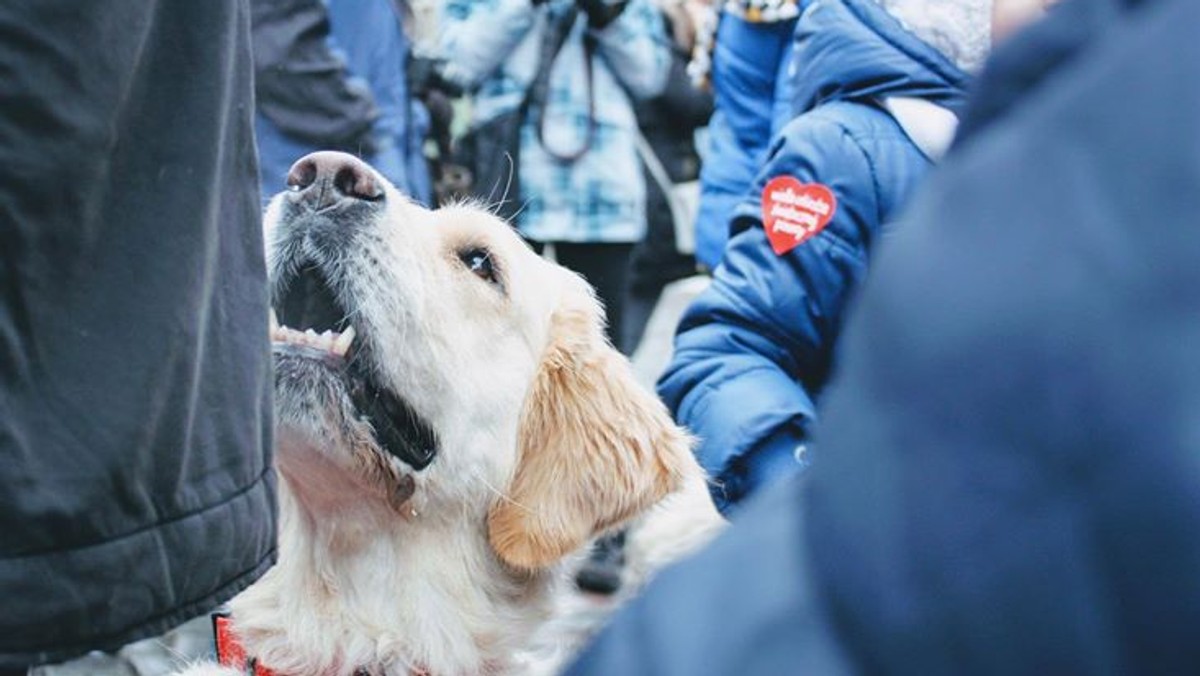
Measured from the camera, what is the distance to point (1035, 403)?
646mm

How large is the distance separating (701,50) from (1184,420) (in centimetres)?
555

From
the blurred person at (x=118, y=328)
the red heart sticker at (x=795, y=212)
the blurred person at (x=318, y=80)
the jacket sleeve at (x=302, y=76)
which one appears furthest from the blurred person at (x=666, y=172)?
the blurred person at (x=118, y=328)

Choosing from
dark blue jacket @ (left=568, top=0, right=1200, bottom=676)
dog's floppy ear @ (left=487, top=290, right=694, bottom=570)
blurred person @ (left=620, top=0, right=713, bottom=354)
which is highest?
dark blue jacket @ (left=568, top=0, right=1200, bottom=676)

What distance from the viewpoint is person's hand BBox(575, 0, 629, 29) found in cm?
619

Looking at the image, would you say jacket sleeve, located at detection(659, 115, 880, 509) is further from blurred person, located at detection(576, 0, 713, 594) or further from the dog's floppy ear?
blurred person, located at detection(576, 0, 713, 594)

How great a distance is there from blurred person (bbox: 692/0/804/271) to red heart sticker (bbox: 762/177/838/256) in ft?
5.61

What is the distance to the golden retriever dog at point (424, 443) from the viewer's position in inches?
120

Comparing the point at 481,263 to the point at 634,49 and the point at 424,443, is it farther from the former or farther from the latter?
the point at 634,49

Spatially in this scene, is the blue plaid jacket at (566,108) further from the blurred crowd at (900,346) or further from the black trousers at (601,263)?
the blurred crowd at (900,346)

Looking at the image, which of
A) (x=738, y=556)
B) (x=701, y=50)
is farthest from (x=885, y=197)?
(x=701, y=50)

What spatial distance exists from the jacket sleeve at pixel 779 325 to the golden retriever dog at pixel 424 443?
0.69 ft

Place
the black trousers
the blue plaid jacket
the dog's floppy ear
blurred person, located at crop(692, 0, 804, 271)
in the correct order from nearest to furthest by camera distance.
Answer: the dog's floppy ear
blurred person, located at crop(692, 0, 804, 271)
the blue plaid jacket
the black trousers

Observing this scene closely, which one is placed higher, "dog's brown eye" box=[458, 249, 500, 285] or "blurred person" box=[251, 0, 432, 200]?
"dog's brown eye" box=[458, 249, 500, 285]

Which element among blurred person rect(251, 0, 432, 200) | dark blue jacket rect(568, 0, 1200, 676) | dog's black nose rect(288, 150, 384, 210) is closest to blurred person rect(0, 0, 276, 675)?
dark blue jacket rect(568, 0, 1200, 676)
